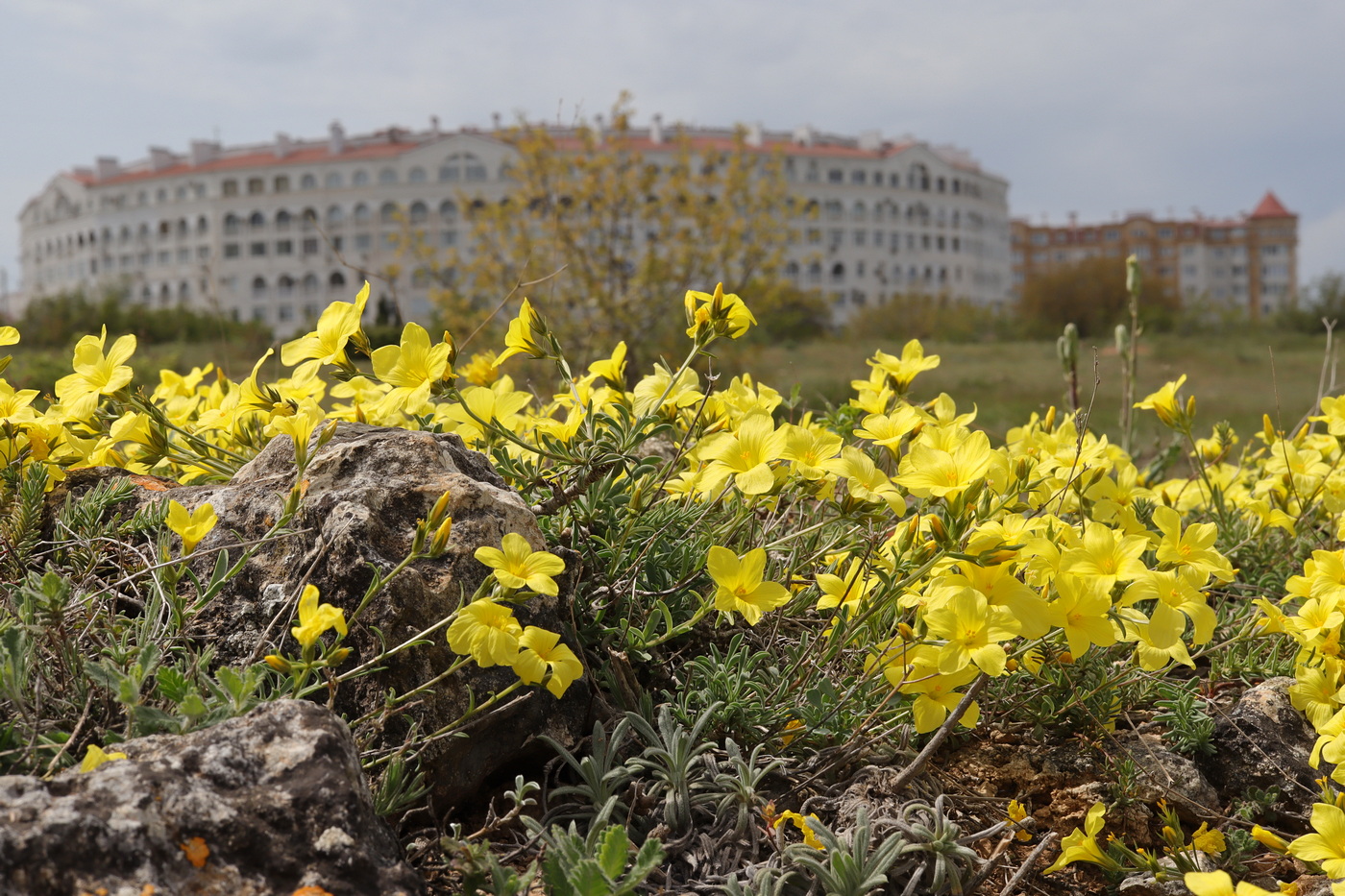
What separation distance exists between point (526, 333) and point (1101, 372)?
14.7 metres

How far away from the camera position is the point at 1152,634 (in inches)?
63.3

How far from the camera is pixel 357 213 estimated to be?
6975cm

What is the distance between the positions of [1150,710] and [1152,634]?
26.1 inches

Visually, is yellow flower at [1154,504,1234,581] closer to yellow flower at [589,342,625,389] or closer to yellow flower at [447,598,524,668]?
yellow flower at [589,342,625,389]

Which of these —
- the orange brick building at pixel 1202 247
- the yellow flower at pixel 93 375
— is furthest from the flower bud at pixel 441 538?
the orange brick building at pixel 1202 247

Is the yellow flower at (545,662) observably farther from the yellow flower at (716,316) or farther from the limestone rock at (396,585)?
the yellow flower at (716,316)

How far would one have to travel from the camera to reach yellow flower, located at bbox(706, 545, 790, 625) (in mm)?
1633

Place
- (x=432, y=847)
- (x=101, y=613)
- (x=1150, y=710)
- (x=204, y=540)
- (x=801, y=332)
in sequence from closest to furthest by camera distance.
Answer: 1. (x=432, y=847)
2. (x=101, y=613)
3. (x=204, y=540)
4. (x=1150, y=710)
5. (x=801, y=332)

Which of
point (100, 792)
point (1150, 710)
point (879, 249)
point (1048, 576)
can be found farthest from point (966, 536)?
point (879, 249)

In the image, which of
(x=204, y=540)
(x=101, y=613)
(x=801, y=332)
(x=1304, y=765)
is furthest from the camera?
(x=801, y=332)

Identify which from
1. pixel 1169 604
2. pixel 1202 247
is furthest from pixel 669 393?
pixel 1202 247

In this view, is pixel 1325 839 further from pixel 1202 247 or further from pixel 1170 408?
pixel 1202 247

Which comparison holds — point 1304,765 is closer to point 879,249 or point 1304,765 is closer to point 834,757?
point 834,757

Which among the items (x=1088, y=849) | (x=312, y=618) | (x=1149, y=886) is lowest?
(x=1149, y=886)
